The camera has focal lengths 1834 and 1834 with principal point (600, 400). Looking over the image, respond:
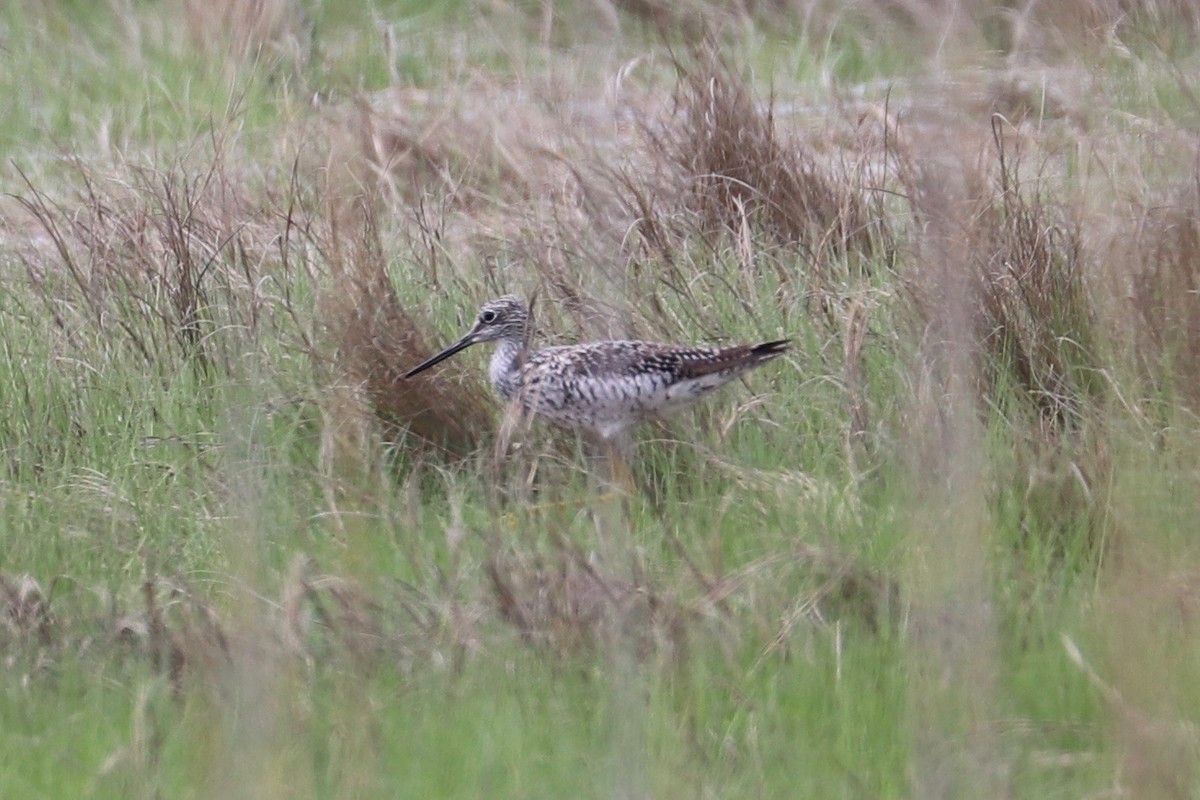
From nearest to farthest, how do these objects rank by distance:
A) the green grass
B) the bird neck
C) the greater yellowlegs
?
the green grass → the greater yellowlegs → the bird neck

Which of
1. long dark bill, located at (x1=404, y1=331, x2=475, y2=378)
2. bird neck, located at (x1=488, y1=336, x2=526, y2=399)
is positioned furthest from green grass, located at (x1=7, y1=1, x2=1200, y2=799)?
bird neck, located at (x1=488, y1=336, x2=526, y2=399)

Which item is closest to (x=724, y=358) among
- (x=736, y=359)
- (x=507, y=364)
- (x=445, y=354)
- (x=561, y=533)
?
(x=736, y=359)

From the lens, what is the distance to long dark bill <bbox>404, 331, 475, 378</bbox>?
16.4 ft

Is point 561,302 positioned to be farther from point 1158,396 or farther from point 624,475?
point 1158,396

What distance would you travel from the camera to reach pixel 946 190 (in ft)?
6.29

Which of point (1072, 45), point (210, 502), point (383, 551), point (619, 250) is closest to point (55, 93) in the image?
point (619, 250)

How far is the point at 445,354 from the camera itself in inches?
202

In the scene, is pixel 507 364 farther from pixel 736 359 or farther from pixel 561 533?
pixel 561 533

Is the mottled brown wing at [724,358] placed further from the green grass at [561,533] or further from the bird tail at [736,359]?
the green grass at [561,533]

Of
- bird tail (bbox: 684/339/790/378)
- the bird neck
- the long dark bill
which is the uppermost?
bird tail (bbox: 684/339/790/378)

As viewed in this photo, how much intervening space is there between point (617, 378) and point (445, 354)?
1.76 feet

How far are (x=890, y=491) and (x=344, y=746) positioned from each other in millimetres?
1689

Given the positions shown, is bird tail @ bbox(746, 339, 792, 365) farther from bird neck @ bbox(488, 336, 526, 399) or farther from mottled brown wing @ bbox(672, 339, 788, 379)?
bird neck @ bbox(488, 336, 526, 399)

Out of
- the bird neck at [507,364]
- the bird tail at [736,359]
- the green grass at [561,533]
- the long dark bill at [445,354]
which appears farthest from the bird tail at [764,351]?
the long dark bill at [445,354]
